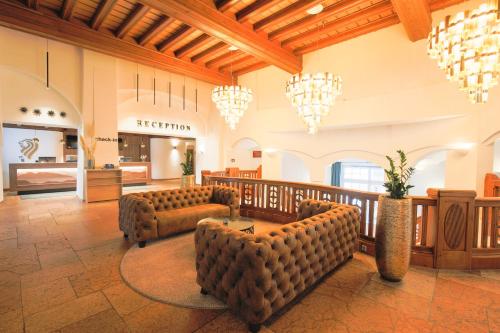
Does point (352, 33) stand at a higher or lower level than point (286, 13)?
higher

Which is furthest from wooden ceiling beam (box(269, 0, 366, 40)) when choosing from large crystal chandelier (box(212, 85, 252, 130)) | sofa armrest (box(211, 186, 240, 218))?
sofa armrest (box(211, 186, 240, 218))

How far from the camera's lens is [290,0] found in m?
5.28

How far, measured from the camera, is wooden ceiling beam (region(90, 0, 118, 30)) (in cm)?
546

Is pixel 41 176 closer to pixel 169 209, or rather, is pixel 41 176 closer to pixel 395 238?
pixel 169 209

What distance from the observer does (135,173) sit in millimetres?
11695

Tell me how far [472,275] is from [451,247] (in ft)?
1.19

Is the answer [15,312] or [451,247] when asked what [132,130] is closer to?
[15,312]

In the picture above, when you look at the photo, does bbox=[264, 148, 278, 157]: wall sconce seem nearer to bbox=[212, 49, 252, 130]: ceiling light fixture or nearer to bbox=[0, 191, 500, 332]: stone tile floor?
bbox=[212, 49, 252, 130]: ceiling light fixture

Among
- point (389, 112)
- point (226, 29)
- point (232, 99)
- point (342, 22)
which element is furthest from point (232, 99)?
point (389, 112)

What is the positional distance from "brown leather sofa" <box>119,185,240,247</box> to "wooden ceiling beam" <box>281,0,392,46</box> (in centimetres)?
489

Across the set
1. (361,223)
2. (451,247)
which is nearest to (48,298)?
(361,223)

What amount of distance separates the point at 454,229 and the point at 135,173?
1186 centimetres

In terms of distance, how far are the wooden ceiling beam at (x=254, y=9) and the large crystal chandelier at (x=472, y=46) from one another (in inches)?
130

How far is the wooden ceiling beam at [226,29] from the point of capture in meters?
4.57
